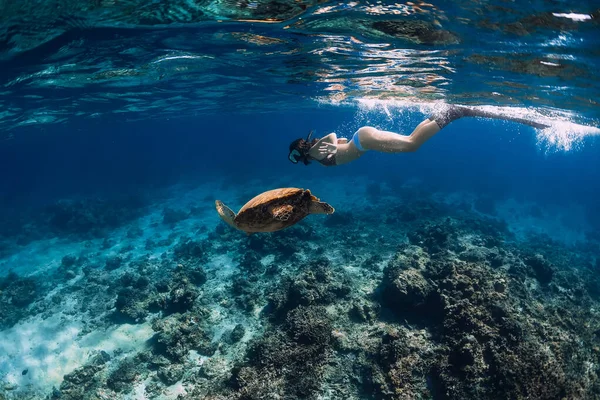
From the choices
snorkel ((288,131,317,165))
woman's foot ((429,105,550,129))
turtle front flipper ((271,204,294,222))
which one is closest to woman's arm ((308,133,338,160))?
snorkel ((288,131,317,165))

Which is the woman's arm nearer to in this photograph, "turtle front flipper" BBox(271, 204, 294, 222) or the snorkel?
the snorkel

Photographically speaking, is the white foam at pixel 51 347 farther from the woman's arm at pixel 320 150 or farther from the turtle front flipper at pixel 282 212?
the turtle front flipper at pixel 282 212

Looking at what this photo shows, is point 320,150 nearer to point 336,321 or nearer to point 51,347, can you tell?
point 336,321

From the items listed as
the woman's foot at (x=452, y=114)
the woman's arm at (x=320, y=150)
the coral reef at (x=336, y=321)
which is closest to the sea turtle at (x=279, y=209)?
the woman's arm at (x=320, y=150)

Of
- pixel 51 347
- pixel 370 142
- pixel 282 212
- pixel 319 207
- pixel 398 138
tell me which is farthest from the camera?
pixel 51 347

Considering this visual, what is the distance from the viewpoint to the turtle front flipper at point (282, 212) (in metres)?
4.21

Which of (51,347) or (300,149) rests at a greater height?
(300,149)

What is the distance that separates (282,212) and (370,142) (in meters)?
2.99

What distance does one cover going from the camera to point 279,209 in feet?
14.1

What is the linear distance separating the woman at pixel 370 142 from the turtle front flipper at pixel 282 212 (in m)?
2.56

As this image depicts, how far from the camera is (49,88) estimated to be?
55.7 feet

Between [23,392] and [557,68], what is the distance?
21935mm

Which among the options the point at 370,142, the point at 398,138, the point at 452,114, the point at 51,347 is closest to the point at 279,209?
the point at 370,142

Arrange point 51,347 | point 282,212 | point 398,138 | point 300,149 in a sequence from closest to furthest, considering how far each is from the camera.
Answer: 1. point 282,212
2. point 398,138
3. point 300,149
4. point 51,347
